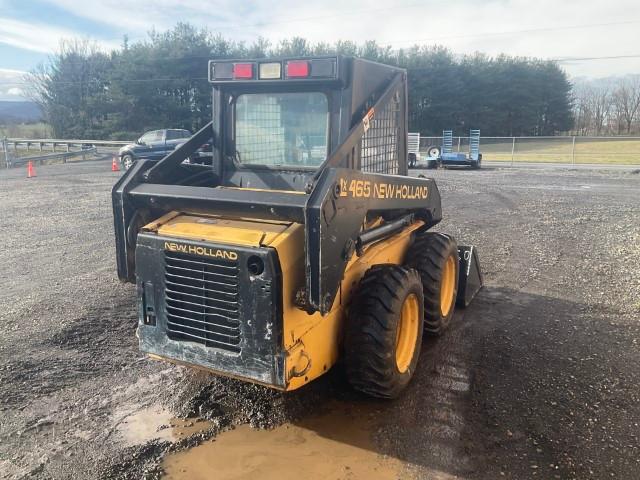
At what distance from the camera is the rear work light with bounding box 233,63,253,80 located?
407cm

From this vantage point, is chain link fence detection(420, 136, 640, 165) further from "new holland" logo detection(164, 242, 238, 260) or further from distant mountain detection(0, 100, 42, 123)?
distant mountain detection(0, 100, 42, 123)

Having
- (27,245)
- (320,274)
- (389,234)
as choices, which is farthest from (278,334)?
(27,245)

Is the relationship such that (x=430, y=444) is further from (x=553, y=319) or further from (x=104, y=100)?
(x=104, y=100)

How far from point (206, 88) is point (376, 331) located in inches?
1649

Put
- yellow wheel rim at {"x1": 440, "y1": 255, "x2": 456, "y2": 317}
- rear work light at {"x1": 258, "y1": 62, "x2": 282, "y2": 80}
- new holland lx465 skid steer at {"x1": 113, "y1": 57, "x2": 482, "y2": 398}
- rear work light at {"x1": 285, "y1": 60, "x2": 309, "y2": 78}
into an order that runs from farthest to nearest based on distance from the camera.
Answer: yellow wheel rim at {"x1": 440, "y1": 255, "x2": 456, "y2": 317} < rear work light at {"x1": 258, "y1": 62, "x2": 282, "y2": 80} < rear work light at {"x1": 285, "y1": 60, "x2": 309, "y2": 78} < new holland lx465 skid steer at {"x1": 113, "y1": 57, "x2": 482, "y2": 398}

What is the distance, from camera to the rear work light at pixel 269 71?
3959mm

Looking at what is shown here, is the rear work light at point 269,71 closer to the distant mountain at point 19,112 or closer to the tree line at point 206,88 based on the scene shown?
the tree line at point 206,88

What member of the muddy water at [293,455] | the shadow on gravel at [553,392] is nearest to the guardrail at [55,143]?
the shadow on gravel at [553,392]

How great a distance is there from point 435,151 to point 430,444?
77.7ft

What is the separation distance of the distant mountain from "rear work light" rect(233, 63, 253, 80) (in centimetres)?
4765

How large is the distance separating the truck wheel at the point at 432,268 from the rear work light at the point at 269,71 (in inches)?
82.4

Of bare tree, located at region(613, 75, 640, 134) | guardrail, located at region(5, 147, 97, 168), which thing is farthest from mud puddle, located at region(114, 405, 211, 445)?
bare tree, located at region(613, 75, 640, 134)

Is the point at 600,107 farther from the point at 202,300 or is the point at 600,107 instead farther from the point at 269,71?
the point at 202,300

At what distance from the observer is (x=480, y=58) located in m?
51.8
